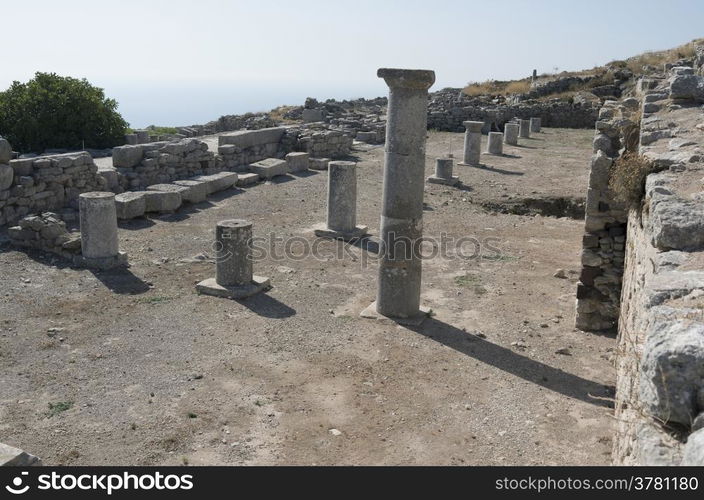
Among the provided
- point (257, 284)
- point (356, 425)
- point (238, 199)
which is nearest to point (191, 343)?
point (257, 284)

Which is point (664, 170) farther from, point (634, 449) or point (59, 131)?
point (59, 131)

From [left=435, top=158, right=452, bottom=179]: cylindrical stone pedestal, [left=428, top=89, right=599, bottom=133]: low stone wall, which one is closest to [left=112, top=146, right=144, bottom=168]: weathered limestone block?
[left=435, top=158, right=452, bottom=179]: cylindrical stone pedestal

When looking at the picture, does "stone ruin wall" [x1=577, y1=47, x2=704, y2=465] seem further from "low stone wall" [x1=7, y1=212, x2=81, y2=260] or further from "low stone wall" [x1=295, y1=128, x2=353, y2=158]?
"low stone wall" [x1=295, y1=128, x2=353, y2=158]

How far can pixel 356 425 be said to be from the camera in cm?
639

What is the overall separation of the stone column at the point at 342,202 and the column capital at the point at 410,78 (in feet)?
15.7

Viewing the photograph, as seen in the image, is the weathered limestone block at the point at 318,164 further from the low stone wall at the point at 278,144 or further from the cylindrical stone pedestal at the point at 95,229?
the cylindrical stone pedestal at the point at 95,229

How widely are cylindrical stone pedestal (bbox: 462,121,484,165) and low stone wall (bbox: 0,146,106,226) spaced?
459 inches

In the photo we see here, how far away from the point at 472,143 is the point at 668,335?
18.9 m

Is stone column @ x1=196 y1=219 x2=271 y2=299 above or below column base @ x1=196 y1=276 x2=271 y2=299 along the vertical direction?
above

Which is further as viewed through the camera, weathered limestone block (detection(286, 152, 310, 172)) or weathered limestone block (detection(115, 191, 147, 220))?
weathered limestone block (detection(286, 152, 310, 172))

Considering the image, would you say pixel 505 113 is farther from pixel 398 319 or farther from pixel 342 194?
pixel 398 319

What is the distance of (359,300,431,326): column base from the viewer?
8891 millimetres

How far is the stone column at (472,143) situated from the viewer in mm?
21219
